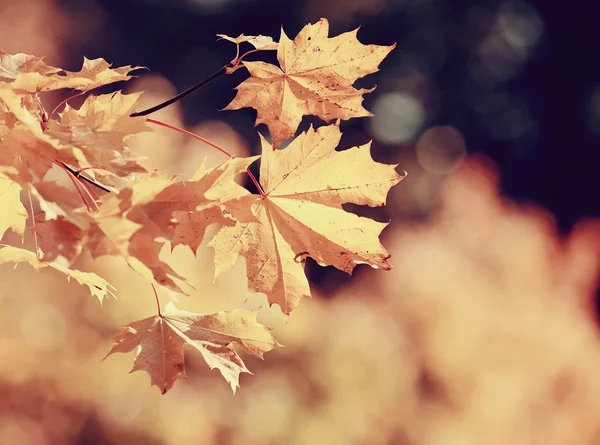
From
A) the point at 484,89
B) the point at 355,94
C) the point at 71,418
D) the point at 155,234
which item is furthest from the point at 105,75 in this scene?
the point at 484,89

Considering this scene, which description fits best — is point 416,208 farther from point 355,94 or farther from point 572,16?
point 355,94

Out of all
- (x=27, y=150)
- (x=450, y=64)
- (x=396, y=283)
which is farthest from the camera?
(x=450, y=64)

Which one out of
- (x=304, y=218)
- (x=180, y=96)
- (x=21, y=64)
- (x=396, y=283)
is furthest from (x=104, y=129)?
(x=396, y=283)

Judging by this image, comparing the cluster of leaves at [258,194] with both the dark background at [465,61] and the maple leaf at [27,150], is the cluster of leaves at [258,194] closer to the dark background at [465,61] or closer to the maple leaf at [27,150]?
the maple leaf at [27,150]

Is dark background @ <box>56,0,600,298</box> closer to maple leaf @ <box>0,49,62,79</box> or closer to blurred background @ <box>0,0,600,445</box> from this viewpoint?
blurred background @ <box>0,0,600,445</box>

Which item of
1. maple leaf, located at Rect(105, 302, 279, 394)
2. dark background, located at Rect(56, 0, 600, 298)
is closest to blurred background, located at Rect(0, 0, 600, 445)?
dark background, located at Rect(56, 0, 600, 298)

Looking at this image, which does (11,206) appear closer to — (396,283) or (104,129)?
(104,129)

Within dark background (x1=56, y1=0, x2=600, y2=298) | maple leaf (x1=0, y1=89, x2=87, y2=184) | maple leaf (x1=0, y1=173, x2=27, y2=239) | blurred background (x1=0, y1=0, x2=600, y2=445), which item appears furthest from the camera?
dark background (x1=56, y1=0, x2=600, y2=298)
